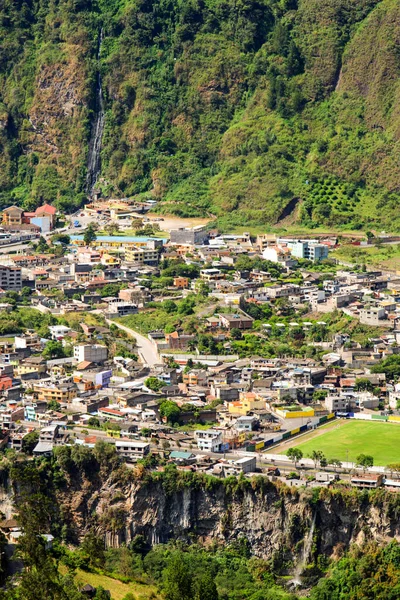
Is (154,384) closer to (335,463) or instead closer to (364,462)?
(335,463)

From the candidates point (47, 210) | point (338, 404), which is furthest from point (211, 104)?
point (338, 404)

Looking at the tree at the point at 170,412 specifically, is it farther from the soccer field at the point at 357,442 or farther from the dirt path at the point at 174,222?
the dirt path at the point at 174,222

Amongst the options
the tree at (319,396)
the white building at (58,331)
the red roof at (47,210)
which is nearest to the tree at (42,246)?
the red roof at (47,210)

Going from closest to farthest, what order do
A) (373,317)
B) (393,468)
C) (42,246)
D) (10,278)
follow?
(393,468) < (373,317) < (10,278) < (42,246)

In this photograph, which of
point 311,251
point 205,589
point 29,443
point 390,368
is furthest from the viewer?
point 311,251

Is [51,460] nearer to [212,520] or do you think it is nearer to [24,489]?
[24,489]

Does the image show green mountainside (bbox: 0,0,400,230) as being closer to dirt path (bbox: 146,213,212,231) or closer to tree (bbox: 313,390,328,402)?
dirt path (bbox: 146,213,212,231)

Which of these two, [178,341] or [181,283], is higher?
[181,283]

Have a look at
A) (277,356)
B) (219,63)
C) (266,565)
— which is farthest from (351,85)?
(266,565)
